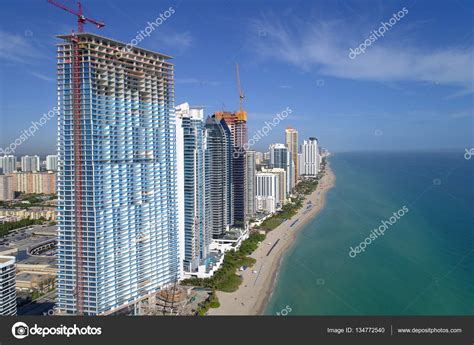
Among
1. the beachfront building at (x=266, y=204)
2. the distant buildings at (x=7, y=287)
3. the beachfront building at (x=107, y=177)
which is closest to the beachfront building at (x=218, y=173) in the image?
the beachfront building at (x=107, y=177)

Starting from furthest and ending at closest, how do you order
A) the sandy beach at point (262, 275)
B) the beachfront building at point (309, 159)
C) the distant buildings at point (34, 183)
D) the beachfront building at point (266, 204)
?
the beachfront building at point (309, 159)
the distant buildings at point (34, 183)
the beachfront building at point (266, 204)
the sandy beach at point (262, 275)

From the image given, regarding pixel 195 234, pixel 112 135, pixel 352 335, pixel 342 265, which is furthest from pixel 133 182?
pixel 342 265

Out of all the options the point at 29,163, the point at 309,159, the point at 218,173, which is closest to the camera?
the point at 218,173

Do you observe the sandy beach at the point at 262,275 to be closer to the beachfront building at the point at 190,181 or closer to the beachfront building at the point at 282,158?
the beachfront building at the point at 190,181

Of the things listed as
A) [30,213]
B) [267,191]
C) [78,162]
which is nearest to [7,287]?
[78,162]

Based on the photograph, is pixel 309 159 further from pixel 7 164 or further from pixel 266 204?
pixel 7 164

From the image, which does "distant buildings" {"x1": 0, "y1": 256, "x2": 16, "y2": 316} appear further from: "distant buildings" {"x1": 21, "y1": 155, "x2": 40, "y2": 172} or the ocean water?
"distant buildings" {"x1": 21, "y1": 155, "x2": 40, "y2": 172}

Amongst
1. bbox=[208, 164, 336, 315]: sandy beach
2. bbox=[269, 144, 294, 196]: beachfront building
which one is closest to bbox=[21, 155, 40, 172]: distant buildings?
bbox=[269, 144, 294, 196]: beachfront building
